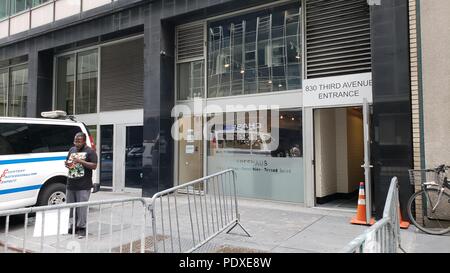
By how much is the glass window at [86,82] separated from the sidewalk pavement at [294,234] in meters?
6.12

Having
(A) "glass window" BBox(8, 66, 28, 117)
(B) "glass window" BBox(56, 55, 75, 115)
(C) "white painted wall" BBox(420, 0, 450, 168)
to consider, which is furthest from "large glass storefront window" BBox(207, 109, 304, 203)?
(A) "glass window" BBox(8, 66, 28, 117)

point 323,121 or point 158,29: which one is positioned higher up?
point 158,29

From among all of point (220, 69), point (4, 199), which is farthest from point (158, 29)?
point (4, 199)

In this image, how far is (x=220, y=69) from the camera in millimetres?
9992

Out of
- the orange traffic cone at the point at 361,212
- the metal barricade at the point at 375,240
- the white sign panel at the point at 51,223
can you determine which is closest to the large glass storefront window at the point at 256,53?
the orange traffic cone at the point at 361,212

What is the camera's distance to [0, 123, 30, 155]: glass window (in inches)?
265

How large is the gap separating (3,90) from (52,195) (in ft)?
37.1

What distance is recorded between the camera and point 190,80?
34.7 feet

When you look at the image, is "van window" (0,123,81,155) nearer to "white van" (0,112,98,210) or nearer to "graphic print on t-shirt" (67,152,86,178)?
"white van" (0,112,98,210)

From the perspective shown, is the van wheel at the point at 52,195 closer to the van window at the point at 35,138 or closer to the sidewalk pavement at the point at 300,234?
the van window at the point at 35,138

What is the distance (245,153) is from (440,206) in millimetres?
4538

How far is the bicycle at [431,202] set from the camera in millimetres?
6016

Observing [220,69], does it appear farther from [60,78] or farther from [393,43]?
[60,78]
